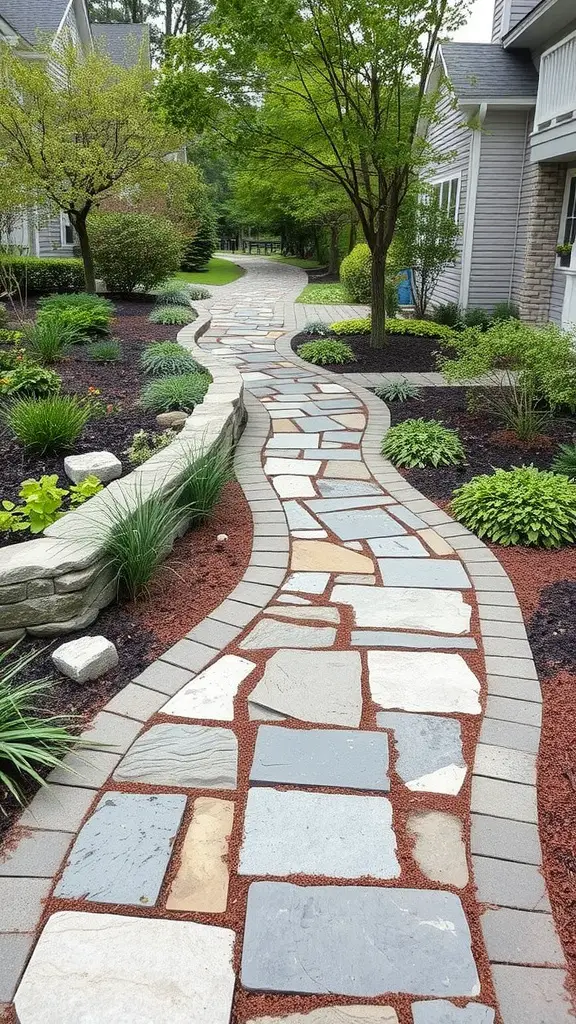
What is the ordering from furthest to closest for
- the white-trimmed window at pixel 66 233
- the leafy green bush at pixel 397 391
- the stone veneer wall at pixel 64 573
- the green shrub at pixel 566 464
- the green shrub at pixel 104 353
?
the white-trimmed window at pixel 66 233, the green shrub at pixel 104 353, the leafy green bush at pixel 397 391, the green shrub at pixel 566 464, the stone veneer wall at pixel 64 573

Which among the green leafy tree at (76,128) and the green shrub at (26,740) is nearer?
the green shrub at (26,740)

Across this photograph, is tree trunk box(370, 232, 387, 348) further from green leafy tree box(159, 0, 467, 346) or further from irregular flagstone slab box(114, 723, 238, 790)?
irregular flagstone slab box(114, 723, 238, 790)

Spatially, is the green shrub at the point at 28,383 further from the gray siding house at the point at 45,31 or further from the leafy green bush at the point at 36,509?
the gray siding house at the point at 45,31

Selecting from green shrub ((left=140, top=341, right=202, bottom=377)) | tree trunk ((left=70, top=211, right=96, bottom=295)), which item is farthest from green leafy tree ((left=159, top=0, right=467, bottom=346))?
tree trunk ((left=70, top=211, right=96, bottom=295))

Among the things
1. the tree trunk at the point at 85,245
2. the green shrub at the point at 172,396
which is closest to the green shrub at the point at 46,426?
Answer: the green shrub at the point at 172,396

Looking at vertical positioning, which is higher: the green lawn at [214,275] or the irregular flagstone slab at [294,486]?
the green lawn at [214,275]

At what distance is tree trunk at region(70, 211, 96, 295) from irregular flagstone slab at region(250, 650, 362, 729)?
11.1 meters

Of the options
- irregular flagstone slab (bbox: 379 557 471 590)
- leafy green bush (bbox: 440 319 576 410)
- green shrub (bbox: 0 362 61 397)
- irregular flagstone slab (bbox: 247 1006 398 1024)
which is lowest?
irregular flagstone slab (bbox: 247 1006 398 1024)

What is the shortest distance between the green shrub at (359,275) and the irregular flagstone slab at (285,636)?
12952 mm

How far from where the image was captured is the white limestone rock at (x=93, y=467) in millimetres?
4145

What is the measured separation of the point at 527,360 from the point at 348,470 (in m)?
1.55

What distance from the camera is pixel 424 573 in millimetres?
3664

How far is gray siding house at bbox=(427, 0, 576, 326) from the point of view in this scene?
392 inches

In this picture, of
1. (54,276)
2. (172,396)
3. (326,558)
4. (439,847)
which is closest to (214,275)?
(54,276)
